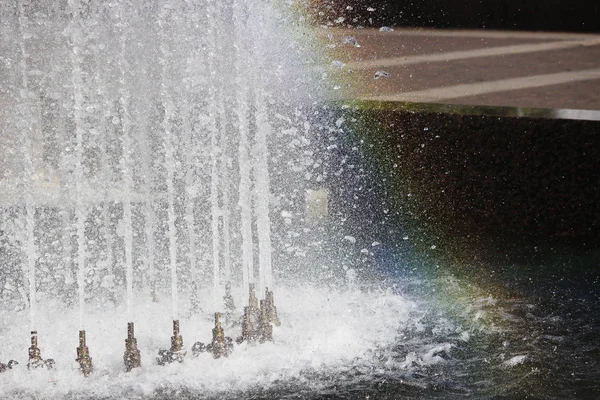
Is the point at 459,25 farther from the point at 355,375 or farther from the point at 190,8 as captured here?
the point at 355,375

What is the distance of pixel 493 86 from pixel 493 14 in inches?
49.9

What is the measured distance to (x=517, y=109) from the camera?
32.3ft

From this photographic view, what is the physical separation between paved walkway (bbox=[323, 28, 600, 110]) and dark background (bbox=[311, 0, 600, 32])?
0.42 feet

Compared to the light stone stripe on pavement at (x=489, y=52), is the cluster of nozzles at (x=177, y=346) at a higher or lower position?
lower

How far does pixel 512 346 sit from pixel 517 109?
20.0ft

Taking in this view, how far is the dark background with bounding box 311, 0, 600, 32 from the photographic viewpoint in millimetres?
10523

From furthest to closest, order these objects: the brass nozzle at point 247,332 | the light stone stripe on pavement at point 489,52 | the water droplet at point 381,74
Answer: the water droplet at point 381,74 < the light stone stripe on pavement at point 489,52 < the brass nozzle at point 247,332

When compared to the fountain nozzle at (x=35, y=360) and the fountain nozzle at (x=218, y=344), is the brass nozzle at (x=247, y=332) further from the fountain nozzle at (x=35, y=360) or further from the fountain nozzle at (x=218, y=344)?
the fountain nozzle at (x=35, y=360)

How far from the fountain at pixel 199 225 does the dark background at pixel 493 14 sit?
4.58 ft

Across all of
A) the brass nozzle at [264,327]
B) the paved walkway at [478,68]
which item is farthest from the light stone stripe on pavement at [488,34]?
the brass nozzle at [264,327]

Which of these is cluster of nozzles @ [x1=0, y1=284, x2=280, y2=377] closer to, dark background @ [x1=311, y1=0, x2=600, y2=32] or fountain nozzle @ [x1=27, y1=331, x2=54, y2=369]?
fountain nozzle @ [x1=27, y1=331, x2=54, y2=369]

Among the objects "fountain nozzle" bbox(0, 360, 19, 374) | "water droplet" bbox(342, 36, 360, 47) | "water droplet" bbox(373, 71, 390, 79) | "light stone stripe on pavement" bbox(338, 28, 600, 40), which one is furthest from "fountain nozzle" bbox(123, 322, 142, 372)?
"water droplet" bbox(342, 36, 360, 47)

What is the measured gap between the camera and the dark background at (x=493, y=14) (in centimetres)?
1052

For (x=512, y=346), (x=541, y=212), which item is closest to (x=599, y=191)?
(x=541, y=212)
